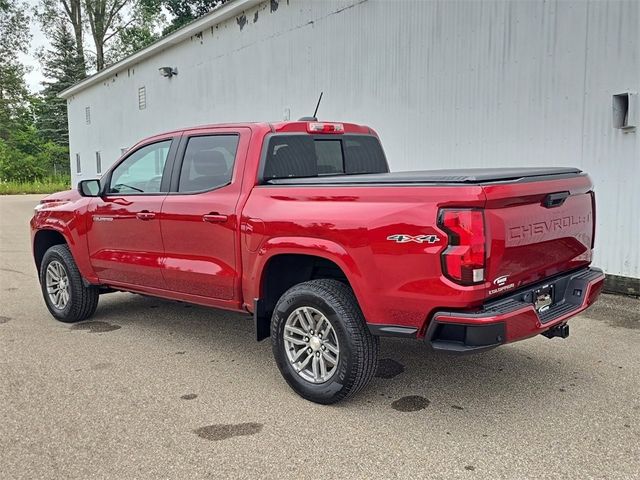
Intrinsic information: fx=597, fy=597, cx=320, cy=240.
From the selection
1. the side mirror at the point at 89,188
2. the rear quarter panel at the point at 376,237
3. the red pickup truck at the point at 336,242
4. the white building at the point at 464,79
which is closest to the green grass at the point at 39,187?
the white building at the point at 464,79

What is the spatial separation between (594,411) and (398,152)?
608 cm

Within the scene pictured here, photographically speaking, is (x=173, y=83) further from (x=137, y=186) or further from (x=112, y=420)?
(x=112, y=420)

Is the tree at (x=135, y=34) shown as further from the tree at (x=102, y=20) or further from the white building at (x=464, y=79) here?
the white building at (x=464, y=79)

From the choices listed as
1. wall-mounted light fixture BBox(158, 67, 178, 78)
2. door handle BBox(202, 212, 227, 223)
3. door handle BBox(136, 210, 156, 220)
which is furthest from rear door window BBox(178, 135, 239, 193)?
wall-mounted light fixture BBox(158, 67, 178, 78)

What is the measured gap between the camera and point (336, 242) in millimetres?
3582

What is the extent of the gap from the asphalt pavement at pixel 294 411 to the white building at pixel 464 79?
2.14 meters

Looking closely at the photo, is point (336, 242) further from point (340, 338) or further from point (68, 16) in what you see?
point (68, 16)

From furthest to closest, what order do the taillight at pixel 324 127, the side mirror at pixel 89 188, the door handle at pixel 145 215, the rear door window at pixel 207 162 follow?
the side mirror at pixel 89 188, the door handle at pixel 145 215, the taillight at pixel 324 127, the rear door window at pixel 207 162

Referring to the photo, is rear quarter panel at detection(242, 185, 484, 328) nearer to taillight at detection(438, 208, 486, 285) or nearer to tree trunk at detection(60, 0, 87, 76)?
taillight at detection(438, 208, 486, 285)

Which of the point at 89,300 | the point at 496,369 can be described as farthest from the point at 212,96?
the point at 496,369

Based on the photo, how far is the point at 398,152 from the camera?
9.21 m

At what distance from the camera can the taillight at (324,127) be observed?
15.0 feet

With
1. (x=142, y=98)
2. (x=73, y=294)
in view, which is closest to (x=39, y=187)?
(x=142, y=98)

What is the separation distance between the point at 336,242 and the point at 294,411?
3.57ft
